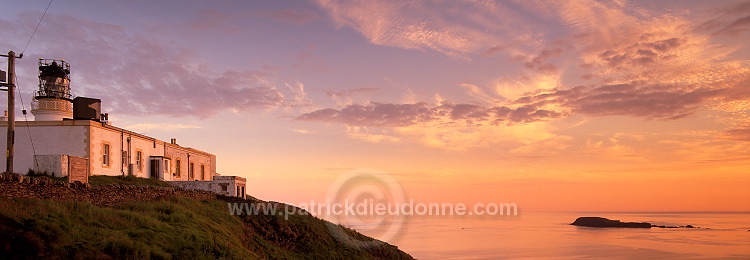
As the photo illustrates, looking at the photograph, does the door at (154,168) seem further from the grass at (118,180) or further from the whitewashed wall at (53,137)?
the whitewashed wall at (53,137)

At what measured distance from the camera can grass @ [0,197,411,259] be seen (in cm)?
1561

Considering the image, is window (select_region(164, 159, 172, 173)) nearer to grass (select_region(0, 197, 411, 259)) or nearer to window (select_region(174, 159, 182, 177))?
window (select_region(174, 159, 182, 177))

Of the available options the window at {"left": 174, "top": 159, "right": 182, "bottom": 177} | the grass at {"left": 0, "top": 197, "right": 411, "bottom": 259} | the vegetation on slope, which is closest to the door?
the window at {"left": 174, "top": 159, "right": 182, "bottom": 177}

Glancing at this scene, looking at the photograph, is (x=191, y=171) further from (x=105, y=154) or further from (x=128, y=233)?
(x=128, y=233)

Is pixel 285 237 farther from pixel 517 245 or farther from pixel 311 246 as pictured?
pixel 517 245

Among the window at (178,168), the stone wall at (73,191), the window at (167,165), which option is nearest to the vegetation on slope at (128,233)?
the stone wall at (73,191)

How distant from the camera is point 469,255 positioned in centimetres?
10306

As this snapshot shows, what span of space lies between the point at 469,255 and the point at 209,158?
60.8m

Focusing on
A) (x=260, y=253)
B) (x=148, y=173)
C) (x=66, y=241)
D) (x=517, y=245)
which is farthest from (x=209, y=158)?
(x=517, y=245)

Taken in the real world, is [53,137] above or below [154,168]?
above

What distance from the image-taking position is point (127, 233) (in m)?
18.8

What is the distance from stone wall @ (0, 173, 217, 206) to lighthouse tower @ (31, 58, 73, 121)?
15.1 metres

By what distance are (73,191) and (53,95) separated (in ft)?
76.0

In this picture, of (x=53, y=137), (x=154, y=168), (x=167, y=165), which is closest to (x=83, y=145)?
(x=53, y=137)
